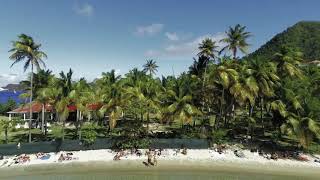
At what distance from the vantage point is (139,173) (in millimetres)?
44719

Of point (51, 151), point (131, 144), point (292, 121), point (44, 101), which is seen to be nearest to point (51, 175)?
point (51, 151)

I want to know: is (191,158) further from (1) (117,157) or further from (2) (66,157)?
(2) (66,157)

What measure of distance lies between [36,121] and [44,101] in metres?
19.3

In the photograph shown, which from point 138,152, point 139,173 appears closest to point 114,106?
point 138,152

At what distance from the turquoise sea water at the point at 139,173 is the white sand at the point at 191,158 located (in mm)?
2092

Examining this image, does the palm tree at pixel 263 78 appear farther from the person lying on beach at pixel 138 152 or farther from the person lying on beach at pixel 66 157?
the person lying on beach at pixel 66 157

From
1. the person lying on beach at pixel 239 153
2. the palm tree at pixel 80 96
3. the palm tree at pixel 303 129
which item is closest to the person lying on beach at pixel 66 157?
the palm tree at pixel 80 96

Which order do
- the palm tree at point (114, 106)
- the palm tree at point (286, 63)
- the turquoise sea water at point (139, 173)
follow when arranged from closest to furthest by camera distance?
the turquoise sea water at point (139, 173) → the palm tree at point (114, 106) → the palm tree at point (286, 63)

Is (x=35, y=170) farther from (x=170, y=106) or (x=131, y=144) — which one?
(x=170, y=106)

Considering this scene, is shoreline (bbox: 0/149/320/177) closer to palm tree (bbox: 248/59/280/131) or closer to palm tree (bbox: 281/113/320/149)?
palm tree (bbox: 281/113/320/149)

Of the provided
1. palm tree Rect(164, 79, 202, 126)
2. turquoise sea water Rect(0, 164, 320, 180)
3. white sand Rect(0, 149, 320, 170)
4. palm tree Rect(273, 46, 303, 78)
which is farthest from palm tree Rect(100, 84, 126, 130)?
palm tree Rect(273, 46, 303, 78)

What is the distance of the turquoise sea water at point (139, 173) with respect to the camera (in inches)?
1694

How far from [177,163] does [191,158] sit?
102 inches

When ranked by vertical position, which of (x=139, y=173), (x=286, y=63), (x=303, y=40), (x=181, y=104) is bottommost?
(x=139, y=173)
